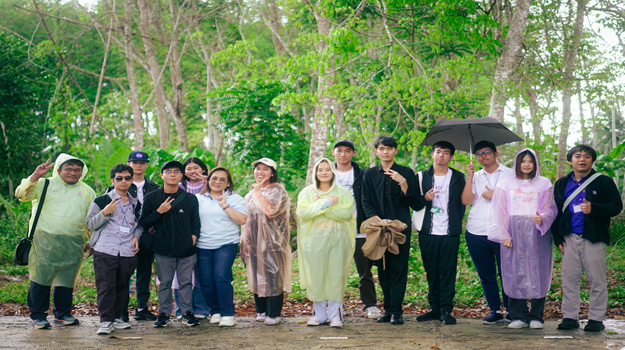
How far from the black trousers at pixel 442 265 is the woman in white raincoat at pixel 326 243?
80 centimetres

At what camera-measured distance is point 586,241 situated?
498 centimetres

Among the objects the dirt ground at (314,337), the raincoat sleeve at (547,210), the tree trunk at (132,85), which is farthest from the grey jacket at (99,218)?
the tree trunk at (132,85)

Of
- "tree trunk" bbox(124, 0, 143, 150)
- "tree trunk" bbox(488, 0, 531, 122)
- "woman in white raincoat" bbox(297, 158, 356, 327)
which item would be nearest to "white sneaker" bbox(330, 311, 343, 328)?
"woman in white raincoat" bbox(297, 158, 356, 327)

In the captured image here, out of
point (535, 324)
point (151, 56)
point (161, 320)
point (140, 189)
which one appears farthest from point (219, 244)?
point (151, 56)

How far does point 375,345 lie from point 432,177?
A: 1.95 m

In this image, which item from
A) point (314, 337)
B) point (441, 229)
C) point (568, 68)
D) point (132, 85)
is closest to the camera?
point (314, 337)

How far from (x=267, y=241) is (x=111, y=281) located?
154cm

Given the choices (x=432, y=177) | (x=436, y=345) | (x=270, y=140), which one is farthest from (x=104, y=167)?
(x=436, y=345)

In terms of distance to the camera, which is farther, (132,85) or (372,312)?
(132,85)

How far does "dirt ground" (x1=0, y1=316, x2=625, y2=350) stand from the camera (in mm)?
4441

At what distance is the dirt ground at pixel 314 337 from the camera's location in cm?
444

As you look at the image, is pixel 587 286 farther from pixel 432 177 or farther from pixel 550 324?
pixel 432 177

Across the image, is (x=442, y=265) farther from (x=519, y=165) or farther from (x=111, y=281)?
(x=111, y=281)

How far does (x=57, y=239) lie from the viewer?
529cm
